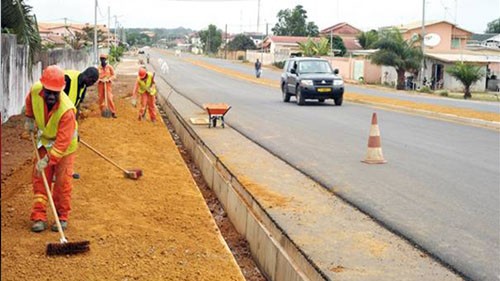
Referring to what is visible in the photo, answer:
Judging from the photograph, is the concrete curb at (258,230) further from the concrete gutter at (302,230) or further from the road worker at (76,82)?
the road worker at (76,82)

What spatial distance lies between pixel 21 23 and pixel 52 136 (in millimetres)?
12130

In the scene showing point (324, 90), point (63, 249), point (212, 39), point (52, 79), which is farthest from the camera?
point (212, 39)

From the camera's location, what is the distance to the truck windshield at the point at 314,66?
2605 cm

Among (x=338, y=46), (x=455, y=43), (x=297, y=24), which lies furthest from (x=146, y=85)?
(x=297, y=24)

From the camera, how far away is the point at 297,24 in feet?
362

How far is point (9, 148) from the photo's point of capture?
12.3 m

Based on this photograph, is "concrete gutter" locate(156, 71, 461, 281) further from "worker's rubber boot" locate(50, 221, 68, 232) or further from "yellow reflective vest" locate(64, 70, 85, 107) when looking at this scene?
"yellow reflective vest" locate(64, 70, 85, 107)

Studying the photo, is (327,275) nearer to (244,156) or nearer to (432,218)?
(432,218)

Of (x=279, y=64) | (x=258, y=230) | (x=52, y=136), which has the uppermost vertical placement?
(x=279, y=64)

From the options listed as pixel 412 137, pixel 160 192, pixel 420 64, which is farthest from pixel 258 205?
pixel 420 64

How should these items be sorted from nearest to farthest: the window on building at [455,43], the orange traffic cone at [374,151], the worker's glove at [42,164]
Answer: the worker's glove at [42,164], the orange traffic cone at [374,151], the window on building at [455,43]

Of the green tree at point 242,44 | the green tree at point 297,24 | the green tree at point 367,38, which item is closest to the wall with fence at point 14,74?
the green tree at point 367,38

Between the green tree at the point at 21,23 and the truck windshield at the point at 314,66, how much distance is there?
10970 millimetres

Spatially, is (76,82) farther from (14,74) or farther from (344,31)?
(344,31)
